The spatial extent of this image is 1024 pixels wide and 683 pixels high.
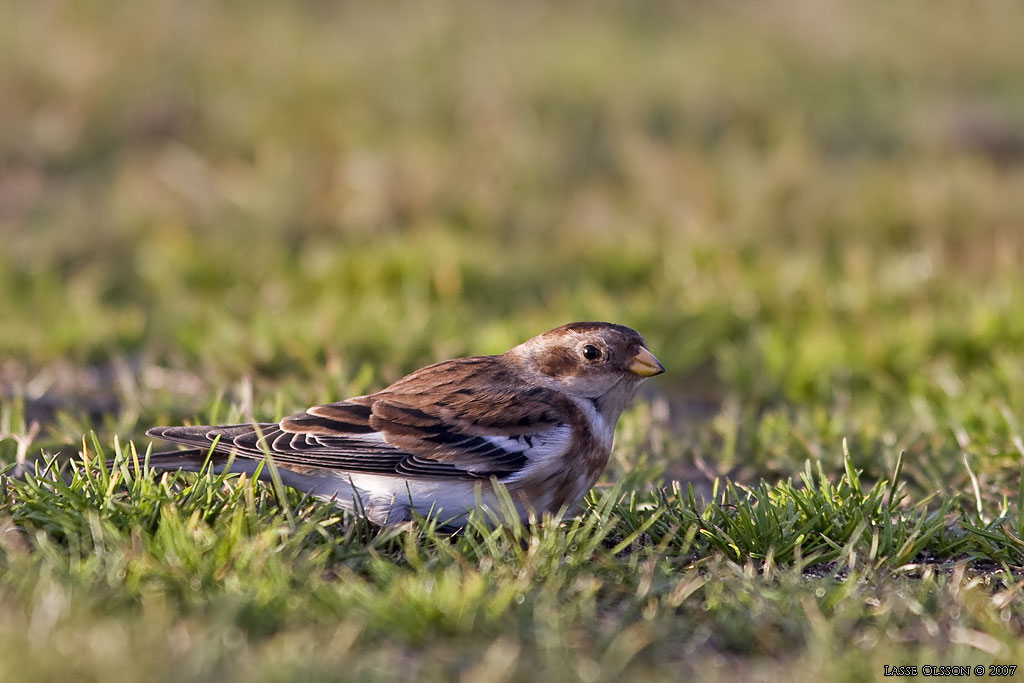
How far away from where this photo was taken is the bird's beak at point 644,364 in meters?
4.31

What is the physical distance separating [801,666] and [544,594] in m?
0.69

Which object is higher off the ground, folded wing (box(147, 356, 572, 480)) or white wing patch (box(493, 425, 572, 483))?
folded wing (box(147, 356, 572, 480))

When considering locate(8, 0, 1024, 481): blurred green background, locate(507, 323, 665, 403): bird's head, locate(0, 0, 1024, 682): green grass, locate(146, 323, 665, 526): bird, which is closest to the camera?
locate(0, 0, 1024, 682): green grass

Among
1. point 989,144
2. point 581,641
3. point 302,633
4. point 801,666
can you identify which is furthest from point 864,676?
point 989,144

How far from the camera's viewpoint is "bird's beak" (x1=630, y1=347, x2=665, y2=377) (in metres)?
4.31

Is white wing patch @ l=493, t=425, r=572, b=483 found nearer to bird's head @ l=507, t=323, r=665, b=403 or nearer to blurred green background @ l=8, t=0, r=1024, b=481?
bird's head @ l=507, t=323, r=665, b=403

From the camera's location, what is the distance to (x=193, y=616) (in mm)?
3111

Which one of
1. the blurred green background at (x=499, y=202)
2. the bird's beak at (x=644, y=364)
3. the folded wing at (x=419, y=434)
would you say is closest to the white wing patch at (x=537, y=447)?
the folded wing at (x=419, y=434)

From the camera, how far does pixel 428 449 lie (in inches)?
155

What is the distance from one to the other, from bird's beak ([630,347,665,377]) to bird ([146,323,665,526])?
245 mm

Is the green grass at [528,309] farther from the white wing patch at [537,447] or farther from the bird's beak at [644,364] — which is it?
the bird's beak at [644,364]

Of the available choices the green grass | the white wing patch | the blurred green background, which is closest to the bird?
the white wing patch

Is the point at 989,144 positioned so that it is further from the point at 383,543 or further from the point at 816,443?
the point at 383,543

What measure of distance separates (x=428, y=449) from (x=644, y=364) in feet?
2.86
